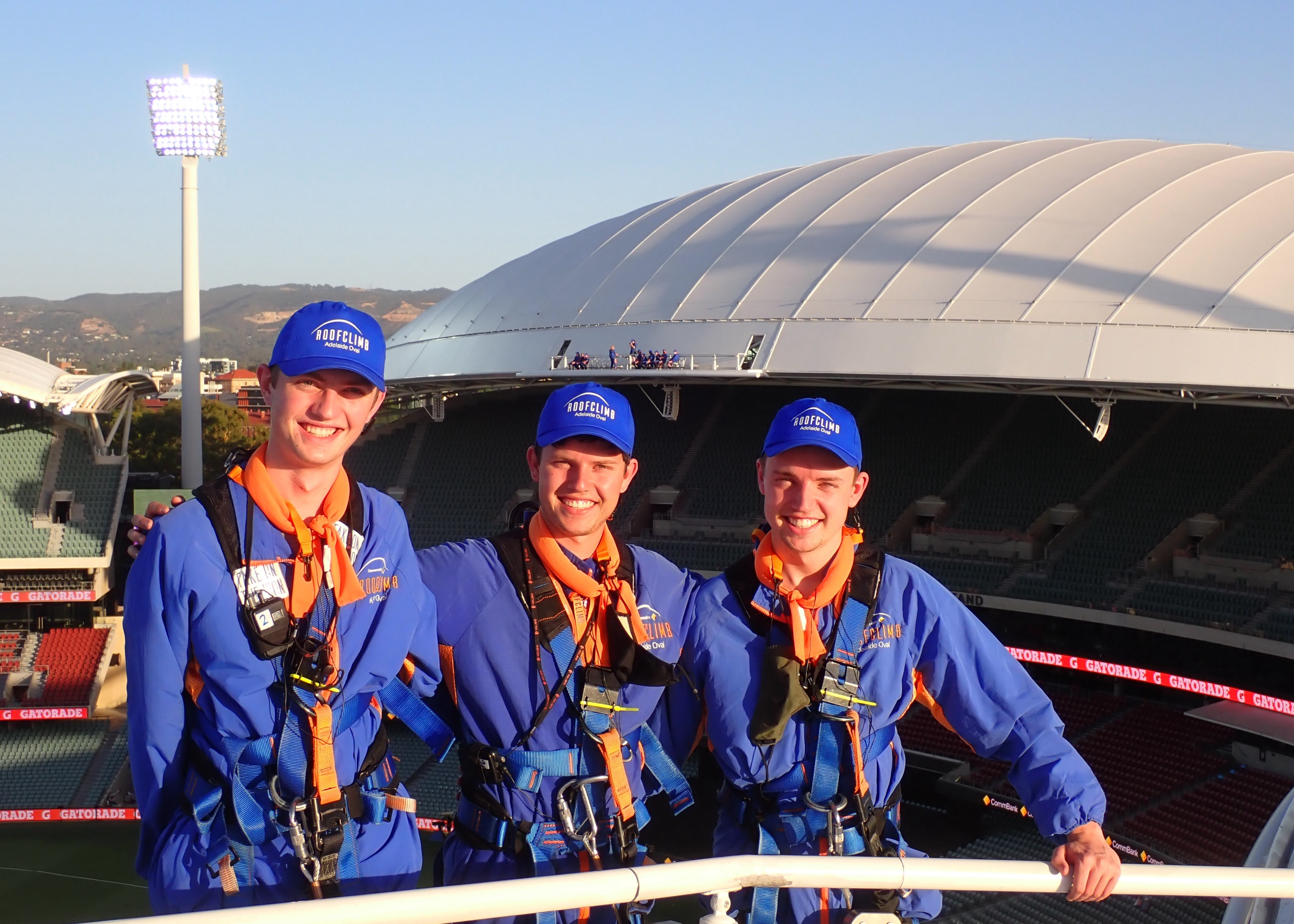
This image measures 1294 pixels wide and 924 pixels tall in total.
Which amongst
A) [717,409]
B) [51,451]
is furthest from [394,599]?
[51,451]

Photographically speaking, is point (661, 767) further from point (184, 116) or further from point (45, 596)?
point (184, 116)

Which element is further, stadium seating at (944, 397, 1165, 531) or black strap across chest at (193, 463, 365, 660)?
stadium seating at (944, 397, 1165, 531)

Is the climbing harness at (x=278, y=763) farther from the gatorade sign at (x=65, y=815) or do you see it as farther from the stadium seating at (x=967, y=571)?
the gatorade sign at (x=65, y=815)

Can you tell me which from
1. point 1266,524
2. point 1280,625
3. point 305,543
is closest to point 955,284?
point 1266,524

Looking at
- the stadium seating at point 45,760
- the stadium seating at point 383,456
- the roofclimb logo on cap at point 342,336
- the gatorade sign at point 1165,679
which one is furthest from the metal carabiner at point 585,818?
the stadium seating at point 383,456

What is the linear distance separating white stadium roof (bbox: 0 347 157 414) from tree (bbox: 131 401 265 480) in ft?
54.8

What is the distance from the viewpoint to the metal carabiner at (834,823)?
3.25m

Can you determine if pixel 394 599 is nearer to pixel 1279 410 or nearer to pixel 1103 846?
pixel 1103 846

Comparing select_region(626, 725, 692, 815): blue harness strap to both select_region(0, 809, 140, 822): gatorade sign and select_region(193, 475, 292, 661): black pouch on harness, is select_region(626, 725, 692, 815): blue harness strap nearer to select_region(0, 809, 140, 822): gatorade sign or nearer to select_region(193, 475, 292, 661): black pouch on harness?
select_region(193, 475, 292, 661): black pouch on harness

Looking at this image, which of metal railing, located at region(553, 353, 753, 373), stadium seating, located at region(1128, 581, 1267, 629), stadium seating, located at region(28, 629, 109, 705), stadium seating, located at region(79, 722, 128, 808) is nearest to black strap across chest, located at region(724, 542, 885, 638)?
stadium seating, located at region(1128, 581, 1267, 629)

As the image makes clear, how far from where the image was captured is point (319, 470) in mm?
3059

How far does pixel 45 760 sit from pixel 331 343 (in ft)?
80.5

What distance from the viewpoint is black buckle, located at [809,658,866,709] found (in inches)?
130

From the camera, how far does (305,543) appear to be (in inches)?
115
